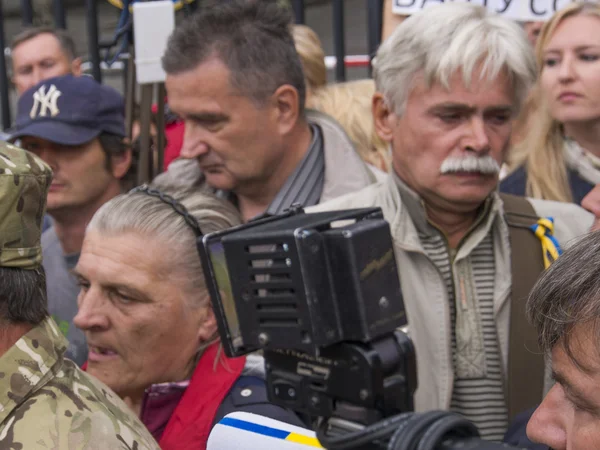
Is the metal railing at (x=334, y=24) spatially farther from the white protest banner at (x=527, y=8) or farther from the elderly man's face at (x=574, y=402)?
the elderly man's face at (x=574, y=402)

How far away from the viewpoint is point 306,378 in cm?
145

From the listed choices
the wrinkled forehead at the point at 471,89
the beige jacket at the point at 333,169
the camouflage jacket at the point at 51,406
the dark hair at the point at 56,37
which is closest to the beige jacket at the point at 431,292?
the wrinkled forehead at the point at 471,89

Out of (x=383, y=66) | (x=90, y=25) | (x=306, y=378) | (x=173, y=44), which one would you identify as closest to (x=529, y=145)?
(x=383, y=66)

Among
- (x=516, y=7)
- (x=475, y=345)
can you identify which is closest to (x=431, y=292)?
(x=475, y=345)

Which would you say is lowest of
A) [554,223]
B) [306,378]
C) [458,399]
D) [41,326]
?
[458,399]

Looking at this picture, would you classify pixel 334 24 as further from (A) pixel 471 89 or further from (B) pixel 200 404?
(B) pixel 200 404

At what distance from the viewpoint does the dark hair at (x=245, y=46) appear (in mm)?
3326

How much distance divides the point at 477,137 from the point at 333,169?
669mm

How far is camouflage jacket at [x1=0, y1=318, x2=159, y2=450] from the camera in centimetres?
179

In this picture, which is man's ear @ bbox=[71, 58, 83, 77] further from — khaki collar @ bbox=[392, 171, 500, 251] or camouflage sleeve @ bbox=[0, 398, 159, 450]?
camouflage sleeve @ bbox=[0, 398, 159, 450]

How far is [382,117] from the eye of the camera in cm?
299

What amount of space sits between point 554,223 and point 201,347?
3.56ft

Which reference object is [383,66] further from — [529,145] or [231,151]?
[529,145]

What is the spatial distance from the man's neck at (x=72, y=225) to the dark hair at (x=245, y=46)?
742 mm
